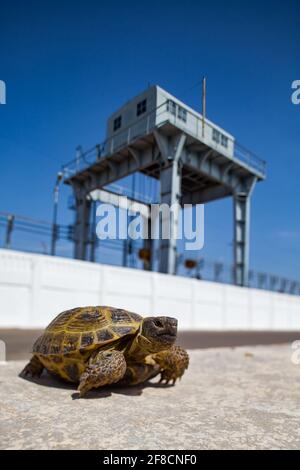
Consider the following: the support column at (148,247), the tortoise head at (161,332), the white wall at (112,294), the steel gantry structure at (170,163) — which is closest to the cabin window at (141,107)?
the steel gantry structure at (170,163)

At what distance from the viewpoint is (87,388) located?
3.77 meters

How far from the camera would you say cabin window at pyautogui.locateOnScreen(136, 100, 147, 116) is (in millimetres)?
23466

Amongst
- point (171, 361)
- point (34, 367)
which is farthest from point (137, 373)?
point (34, 367)

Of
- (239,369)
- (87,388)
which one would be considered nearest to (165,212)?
(239,369)

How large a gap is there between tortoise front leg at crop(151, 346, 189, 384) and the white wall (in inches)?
373

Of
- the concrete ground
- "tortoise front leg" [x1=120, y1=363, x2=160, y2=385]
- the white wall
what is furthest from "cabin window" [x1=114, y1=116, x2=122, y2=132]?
"tortoise front leg" [x1=120, y1=363, x2=160, y2=385]

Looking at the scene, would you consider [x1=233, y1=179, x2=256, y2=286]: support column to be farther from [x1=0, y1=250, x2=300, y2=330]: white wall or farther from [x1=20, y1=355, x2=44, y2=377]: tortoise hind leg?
[x1=20, y1=355, x2=44, y2=377]: tortoise hind leg

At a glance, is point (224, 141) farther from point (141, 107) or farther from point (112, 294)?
point (112, 294)

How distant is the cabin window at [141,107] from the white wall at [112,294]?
12.1 meters

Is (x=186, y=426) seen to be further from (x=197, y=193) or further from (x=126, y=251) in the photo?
(x=197, y=193)

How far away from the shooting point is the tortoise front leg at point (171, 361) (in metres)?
4.50

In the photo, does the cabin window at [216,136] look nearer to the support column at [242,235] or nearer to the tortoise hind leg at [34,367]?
the support column at [242,235]
